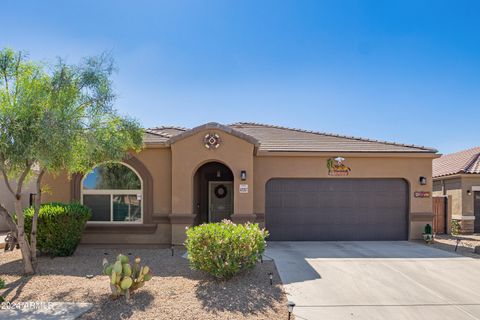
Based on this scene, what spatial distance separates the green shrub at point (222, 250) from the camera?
683cm

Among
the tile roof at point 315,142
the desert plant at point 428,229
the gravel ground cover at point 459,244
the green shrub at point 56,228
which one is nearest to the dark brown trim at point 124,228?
the green shrub at point 56,228

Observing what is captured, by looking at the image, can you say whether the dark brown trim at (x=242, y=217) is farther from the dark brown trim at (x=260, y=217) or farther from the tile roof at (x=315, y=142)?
the tile roof at (x=315, y=142)

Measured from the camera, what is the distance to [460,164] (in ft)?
58.2

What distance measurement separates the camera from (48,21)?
30.6 ft

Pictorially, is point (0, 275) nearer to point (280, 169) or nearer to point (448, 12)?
point (280, 169)

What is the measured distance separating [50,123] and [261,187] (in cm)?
739

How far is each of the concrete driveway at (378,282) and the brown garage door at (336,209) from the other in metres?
1.38

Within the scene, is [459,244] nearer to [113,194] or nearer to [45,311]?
[113,194]

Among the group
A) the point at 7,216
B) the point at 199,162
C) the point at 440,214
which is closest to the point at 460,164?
the point at 440,214

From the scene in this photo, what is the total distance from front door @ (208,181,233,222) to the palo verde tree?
574cm

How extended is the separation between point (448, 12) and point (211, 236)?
10609 mm

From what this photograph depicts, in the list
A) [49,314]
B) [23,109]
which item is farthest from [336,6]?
[49,314]

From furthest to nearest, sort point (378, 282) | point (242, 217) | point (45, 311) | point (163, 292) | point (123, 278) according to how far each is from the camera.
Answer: point (242, 217) → point (378, 282) → point (163, 292) → point (123, 278) → point (45, 311)

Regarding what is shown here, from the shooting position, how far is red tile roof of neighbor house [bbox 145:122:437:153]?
1156 centimetres
